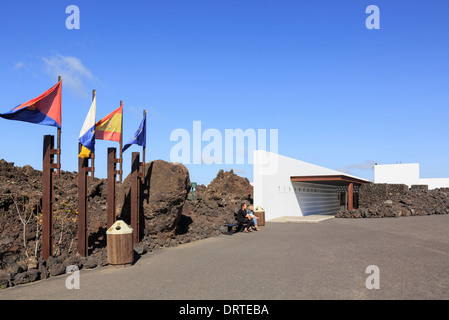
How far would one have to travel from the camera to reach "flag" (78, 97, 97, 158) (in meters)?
9.89

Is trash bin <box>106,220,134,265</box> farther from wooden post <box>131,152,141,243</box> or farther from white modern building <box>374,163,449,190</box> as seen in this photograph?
white modern building <box>374,163,449,190</box>

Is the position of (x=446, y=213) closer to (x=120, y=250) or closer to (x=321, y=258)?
(x=321, y=258)

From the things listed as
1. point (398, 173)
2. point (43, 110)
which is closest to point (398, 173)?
point (398, 173)

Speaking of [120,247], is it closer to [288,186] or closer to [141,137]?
[141,137]

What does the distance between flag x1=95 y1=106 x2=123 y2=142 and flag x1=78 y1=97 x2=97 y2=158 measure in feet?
1.66

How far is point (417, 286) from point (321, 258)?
2.82 meters

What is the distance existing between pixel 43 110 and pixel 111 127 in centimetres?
224

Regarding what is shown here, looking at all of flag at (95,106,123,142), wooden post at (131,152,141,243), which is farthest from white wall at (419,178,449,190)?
flag at (95,106,123,142)

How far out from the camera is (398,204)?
74.2ft
